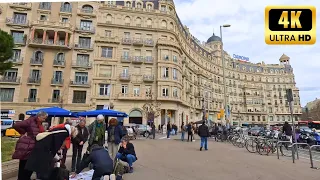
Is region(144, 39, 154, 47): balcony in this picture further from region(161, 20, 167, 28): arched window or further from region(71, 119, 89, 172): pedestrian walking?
region(71, 119, 89, 172): pedestrian walking

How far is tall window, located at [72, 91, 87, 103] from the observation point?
31922 mm

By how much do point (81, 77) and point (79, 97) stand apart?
3.40m

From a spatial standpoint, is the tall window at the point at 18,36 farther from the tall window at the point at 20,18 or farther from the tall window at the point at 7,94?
the tall window at the point at 7,94

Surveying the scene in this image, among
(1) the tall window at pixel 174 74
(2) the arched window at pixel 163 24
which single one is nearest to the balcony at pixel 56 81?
(1) the tall window at pixel 174 74

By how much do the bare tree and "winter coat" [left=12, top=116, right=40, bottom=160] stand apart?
25291mm

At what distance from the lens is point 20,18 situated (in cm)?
3275

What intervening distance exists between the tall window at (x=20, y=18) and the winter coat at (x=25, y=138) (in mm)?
36191

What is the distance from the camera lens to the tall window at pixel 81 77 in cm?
3256

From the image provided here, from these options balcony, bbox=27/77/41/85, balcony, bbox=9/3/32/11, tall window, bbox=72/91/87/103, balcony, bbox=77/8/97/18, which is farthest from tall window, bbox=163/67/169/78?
balcony, bbox=9/3/32/11

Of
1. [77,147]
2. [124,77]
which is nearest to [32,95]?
[124,77]

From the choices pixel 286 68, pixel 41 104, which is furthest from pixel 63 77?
pixel 286 68

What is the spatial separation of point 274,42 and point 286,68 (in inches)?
3636

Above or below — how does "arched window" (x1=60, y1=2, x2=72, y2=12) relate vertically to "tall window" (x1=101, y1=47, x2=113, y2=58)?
above

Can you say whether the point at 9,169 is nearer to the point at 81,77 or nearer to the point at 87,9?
the point at 81,77
